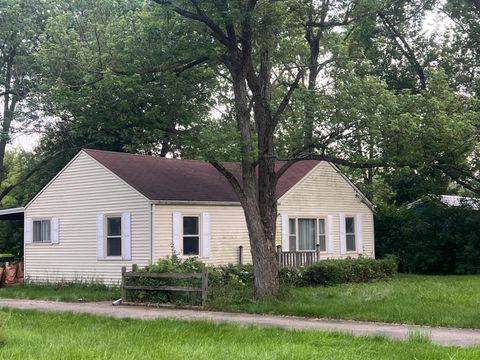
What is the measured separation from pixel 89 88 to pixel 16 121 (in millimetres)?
19335

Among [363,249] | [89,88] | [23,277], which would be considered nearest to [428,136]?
[89,88]

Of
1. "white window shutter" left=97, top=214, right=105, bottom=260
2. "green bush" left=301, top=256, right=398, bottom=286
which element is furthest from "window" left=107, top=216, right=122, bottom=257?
"green bush" left=301, top=256, right=398, bottom=286

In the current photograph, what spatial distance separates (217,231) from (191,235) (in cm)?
108

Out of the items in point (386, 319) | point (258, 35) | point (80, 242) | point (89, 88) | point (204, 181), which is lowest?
point (386, 319)

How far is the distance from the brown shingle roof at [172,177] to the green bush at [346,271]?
12.6ft

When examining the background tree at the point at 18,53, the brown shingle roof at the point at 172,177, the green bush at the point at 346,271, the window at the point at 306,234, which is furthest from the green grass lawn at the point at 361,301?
the background tree at the point at 18,53

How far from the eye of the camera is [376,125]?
15.7 m

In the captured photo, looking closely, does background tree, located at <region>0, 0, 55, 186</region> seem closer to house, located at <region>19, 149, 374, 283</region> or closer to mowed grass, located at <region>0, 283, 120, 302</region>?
house, located at <region>19, 149, 374, 283</region>

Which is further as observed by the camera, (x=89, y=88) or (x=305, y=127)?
(x=305, y=127)

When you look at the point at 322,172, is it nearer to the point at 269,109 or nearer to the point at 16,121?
the point at 269,109

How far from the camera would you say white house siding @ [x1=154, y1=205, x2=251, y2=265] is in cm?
2112

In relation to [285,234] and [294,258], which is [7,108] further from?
[294,258]

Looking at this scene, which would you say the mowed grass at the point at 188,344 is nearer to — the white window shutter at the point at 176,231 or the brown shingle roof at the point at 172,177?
the white window shutter at the point at 176,231

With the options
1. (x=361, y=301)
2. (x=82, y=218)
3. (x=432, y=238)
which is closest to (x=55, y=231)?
(x=82, y=218)
